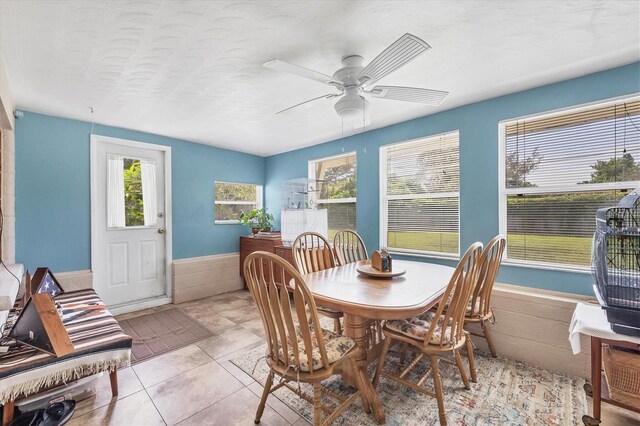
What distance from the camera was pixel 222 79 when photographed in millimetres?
2219

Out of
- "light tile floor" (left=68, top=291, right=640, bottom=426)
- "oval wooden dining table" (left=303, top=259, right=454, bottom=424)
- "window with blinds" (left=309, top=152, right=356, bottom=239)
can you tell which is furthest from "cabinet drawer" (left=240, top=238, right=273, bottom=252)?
"oval wooden dining table" (left=303, top=259, right=454, bottom=424)

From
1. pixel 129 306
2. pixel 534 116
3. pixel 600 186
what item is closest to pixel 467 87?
pixel 534 116

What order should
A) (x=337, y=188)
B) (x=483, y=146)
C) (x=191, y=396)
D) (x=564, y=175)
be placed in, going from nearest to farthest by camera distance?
(x=191, y=396)
(x=564, y=175)
(x=483, y=146)
(x=337, y=188)

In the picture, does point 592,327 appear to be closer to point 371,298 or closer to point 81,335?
point 371,298

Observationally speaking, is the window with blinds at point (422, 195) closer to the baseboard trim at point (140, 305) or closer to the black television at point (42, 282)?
the baseboard trim at point (140, 305)

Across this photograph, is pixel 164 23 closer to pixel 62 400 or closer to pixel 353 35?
pixel 353 35

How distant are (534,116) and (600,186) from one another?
766 millimetres

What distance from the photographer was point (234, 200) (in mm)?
4734

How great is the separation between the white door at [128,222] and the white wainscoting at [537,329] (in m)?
4.04

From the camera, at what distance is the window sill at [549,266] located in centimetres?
221

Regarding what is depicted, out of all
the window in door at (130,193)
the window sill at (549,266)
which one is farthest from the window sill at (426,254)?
the window in door at (130,193)

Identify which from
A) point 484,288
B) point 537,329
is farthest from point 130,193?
point 537,329

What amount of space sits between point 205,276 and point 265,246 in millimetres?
1000

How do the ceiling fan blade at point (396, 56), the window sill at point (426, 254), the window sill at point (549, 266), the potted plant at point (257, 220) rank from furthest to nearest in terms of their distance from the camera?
the potted plant at point (257, 220), the window sill at point (426, 254), the window sill at point (549, 266), the ceiling fan blade at point (396, 56)
